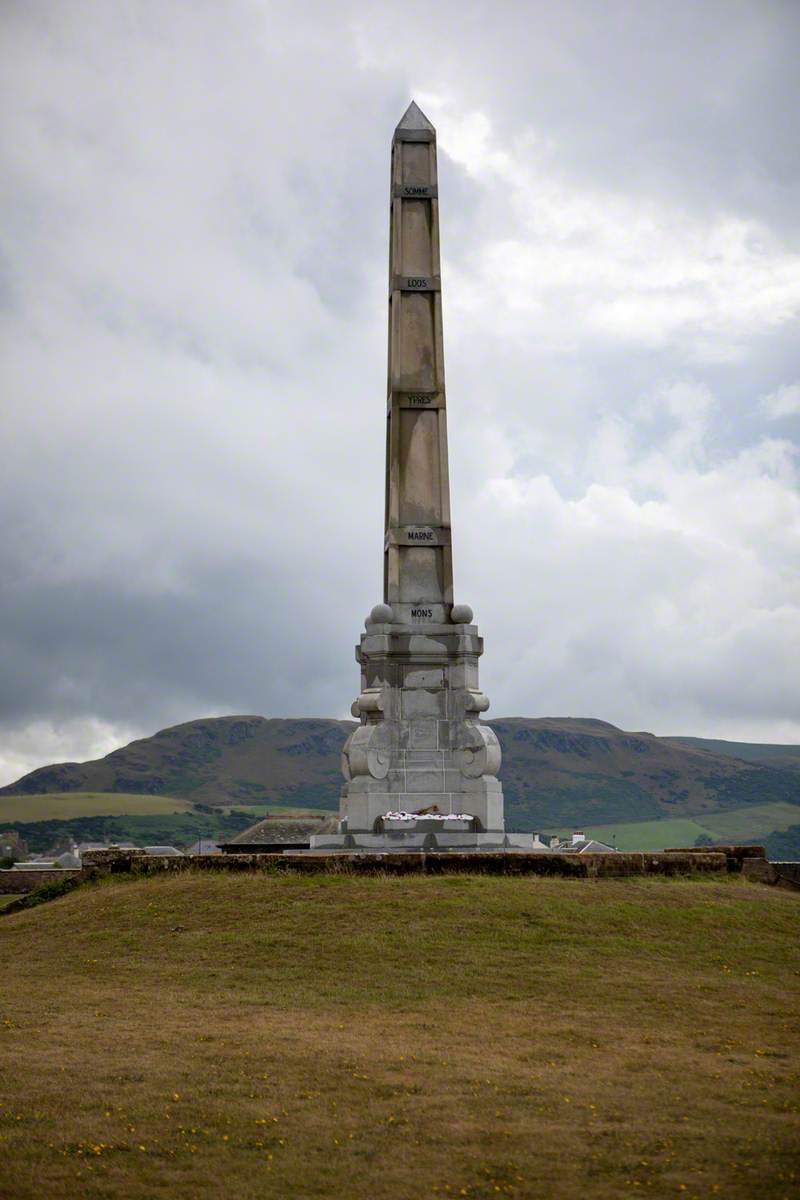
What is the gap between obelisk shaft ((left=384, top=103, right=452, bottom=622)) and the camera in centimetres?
3216

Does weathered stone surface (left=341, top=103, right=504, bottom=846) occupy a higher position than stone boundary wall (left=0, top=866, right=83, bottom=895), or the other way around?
weathered stone surface (left=341, top=103, right=504, bottom=846)

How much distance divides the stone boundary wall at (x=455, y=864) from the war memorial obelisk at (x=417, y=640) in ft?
10.8

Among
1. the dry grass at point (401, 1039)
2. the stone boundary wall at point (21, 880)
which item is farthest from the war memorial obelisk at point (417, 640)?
the stone boundary wall at point (21, 880)

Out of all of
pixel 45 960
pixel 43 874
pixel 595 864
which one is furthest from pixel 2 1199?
pixel 43 874

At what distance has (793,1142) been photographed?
42.6ft

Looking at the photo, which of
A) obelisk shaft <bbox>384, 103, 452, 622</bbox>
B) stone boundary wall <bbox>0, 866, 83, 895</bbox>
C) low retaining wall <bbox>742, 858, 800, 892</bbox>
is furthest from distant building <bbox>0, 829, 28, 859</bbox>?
low retaining wall <bbox>742, 858, 800, 892</bbox>

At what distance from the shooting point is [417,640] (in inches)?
1232

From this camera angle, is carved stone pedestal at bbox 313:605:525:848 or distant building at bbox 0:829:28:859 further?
distant building at bbox 0:829:28:859

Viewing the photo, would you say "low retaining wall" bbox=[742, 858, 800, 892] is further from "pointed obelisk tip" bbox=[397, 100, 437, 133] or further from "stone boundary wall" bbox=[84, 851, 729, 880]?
"pointed obelisk tip" bbox=[397, 100, 437, 133]

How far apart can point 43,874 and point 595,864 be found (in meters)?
22.1

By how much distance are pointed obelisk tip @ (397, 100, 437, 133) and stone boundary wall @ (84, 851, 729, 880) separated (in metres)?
18.9

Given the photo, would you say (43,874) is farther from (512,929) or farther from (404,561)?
(512,929)

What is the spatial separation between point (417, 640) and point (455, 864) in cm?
686

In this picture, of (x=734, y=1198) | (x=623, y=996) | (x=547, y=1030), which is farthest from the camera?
(x=623, y=996)
